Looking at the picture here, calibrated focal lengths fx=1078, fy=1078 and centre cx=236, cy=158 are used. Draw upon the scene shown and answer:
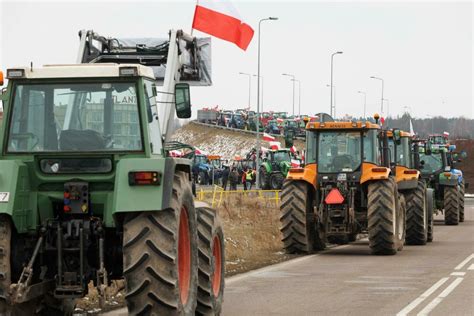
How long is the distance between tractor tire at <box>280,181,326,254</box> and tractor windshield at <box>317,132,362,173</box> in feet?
2.67

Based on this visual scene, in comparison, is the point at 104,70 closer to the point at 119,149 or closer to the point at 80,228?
the point at 119,149

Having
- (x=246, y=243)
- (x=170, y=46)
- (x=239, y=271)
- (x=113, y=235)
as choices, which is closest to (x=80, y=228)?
(x=113, y=235)

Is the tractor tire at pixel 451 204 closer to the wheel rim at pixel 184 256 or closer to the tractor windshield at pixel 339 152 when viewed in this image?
the tractor windshield at pixel 339 152

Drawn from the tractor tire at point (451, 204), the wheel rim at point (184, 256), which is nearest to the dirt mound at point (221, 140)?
the tractor tire at point (451, 204)

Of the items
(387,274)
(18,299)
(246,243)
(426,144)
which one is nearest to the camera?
(18,299)

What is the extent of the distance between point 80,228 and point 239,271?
8836mm

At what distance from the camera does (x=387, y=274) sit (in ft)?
60.7

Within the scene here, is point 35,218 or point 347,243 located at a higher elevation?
point 35,218

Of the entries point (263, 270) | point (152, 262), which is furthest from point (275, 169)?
point (152, 262)

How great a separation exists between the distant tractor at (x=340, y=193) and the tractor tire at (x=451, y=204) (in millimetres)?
12174

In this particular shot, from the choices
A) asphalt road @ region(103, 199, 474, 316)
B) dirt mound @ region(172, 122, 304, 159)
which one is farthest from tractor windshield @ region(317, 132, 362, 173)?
dirt mound @ region(172, 122, 304, 159)

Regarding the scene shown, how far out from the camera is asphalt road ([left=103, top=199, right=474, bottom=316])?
13.8 metres

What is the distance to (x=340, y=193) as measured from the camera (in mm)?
23047

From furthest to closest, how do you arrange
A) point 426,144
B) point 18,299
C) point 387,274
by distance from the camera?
point 426,144 < point 387,274 < point 18,299
